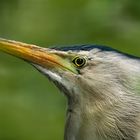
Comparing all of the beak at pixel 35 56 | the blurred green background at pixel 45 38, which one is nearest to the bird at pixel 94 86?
the beak at pixel 35 56

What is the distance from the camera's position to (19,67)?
6520 mm

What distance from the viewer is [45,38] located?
666cm

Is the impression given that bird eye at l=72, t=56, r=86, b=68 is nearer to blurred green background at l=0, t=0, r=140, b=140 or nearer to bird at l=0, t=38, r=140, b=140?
bird at l=0, t=38, r=140, b=140

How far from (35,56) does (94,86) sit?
0.28 meters

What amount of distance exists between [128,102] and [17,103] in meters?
2.20

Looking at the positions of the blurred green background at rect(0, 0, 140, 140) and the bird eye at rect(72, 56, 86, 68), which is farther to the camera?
the blurred green background at rect(0, 0, 140, 140)

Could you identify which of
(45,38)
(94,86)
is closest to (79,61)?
(94,86)

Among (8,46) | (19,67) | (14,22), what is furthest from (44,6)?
(8,46)

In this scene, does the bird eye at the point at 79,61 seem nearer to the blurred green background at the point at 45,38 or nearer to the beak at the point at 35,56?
the beak at the point at 35,56

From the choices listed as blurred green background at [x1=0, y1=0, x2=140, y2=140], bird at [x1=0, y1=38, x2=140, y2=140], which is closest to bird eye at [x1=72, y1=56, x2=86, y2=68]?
bird at [x1=0, y1=38, x2=140, y2=140]

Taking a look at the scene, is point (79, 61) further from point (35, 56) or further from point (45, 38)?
point (45, 38)

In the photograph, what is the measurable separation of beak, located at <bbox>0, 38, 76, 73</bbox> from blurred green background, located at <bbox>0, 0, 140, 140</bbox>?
1.93m

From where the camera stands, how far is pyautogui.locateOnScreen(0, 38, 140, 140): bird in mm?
4164

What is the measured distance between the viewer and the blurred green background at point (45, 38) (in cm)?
623
